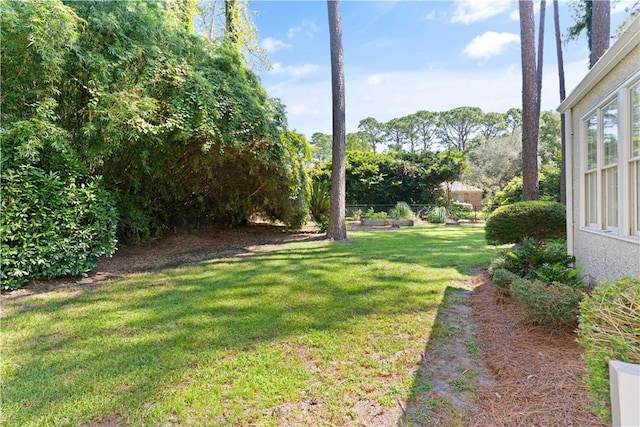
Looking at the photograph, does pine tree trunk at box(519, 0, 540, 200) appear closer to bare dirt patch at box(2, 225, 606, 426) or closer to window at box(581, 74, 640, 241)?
window at box(581, 74, 640, 241)

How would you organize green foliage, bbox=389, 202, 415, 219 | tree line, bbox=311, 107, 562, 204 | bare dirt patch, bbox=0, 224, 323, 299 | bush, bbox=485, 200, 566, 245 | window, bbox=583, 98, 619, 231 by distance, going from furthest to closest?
tree line, bbox=311, 107, 562, 204 → green foliage, bbox=389, 202, 415, 219 → bush, bbox=485, 200, 566, 245 → bare dirt patch, bbox=0, 224, 323, 299 → window, bbox=583, 98, 619, 231

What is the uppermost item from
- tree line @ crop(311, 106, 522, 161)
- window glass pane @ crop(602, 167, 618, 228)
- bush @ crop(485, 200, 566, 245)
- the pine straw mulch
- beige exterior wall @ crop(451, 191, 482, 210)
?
tree line @ crop(311, 106, 522, 161)

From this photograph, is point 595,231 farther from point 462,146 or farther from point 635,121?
point 462,146

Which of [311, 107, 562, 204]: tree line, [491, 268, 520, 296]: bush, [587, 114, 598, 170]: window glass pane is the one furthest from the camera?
[311, 107, 562, 204]: tree line

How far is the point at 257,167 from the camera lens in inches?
363

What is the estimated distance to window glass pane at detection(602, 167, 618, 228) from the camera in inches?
153

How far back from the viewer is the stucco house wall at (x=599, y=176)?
3.29 m

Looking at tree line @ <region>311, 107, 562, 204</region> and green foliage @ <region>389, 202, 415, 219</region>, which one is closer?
green foliage @ <region>389, 202, 415, 219</region>

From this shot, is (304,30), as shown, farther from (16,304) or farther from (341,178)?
(16,304)

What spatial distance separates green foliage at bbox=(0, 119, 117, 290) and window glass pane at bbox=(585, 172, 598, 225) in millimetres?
7629

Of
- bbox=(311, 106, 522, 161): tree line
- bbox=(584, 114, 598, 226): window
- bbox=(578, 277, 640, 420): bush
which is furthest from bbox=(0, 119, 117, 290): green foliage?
bbox=(311, 106, 522, 161): tree line

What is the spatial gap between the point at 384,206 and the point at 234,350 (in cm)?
1679

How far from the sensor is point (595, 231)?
4.25 meters

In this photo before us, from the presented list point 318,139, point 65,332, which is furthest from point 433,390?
point 318,139
